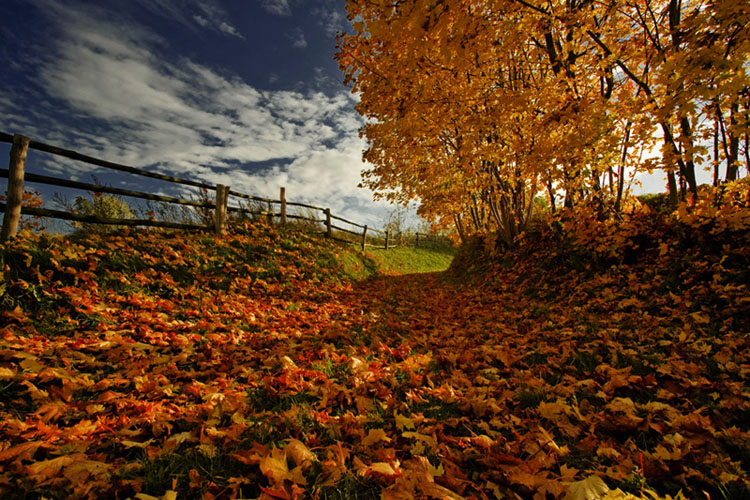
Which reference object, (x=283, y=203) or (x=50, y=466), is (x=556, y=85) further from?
(x=283, y=203)

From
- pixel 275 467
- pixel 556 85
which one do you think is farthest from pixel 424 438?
pixel 556 85

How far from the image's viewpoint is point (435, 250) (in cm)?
2709

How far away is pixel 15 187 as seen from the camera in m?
4.94

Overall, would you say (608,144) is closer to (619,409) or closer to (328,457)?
(619,409)

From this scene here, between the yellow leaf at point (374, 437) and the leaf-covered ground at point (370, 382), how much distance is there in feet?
0.16

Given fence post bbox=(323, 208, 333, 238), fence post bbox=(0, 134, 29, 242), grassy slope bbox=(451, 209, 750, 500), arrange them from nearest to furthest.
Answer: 1. grassy slope bbox=(451, 209, 750, 500)
2. fence post bbox=(0, 134, 29, 242)
3. fence post bbox=(323, 208, 333, 238)

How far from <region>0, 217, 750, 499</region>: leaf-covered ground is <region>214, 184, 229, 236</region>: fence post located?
2251 mm

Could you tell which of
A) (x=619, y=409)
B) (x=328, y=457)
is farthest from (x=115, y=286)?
(x=619, y=409)

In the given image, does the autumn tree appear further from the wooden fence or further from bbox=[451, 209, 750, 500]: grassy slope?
the wooden fence

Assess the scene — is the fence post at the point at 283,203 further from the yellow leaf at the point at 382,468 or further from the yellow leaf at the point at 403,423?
the yellow leaf at the point at 382,468

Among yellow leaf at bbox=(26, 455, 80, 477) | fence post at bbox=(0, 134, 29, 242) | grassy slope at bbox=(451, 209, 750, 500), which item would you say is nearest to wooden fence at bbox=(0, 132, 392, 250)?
fence post at bbox=(0, 134, 29, 242)

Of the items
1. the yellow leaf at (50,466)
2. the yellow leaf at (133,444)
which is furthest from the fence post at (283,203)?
the yellow leaf at (50,466)

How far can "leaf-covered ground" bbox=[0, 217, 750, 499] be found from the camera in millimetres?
1562

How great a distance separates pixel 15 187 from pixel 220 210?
3767mm
